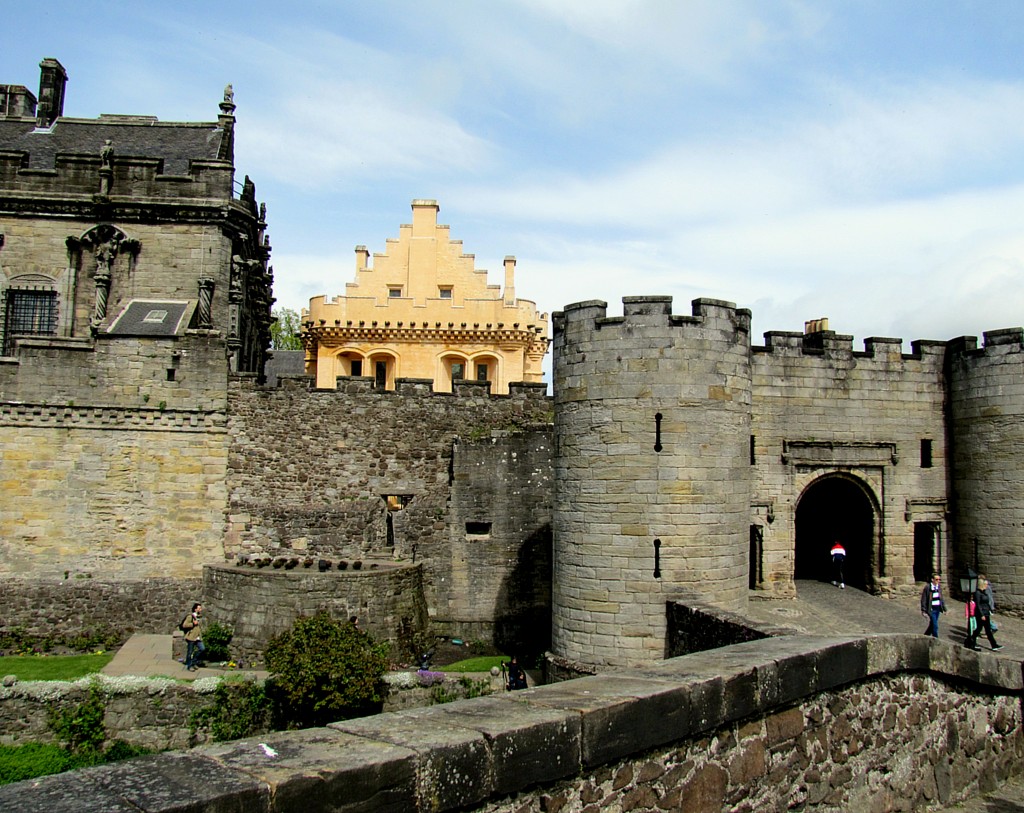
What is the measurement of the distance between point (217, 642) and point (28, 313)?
1166 cm

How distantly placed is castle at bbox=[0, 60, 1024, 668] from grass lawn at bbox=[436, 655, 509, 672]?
953 millimetres

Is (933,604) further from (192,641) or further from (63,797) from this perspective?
(63,797)

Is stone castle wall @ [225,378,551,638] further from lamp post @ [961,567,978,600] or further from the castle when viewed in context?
lamp post @ [961,567,978,600]

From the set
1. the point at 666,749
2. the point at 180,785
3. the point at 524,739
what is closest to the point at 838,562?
the point at 666,749

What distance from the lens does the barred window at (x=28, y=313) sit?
23812mm

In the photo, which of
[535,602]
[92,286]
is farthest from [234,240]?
[535,602]

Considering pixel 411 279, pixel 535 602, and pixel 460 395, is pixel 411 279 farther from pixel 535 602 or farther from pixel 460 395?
pixel 535 602

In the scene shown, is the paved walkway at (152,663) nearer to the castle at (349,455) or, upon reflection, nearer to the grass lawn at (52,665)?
the grass lawn at (52,665)

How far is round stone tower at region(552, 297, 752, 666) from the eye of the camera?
1304 centimetres

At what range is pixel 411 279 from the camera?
3631 cm

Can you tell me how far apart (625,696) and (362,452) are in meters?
16.8

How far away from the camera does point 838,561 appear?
61.9 ft

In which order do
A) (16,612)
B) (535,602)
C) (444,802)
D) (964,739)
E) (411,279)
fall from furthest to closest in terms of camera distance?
(411,279) → (535,602) → (16,612) → (964,739) → (444,802)

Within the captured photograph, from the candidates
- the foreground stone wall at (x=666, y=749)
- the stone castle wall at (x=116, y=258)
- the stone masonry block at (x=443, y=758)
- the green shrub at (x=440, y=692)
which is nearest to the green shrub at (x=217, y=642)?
the green shrub at (x=440, y=692)
